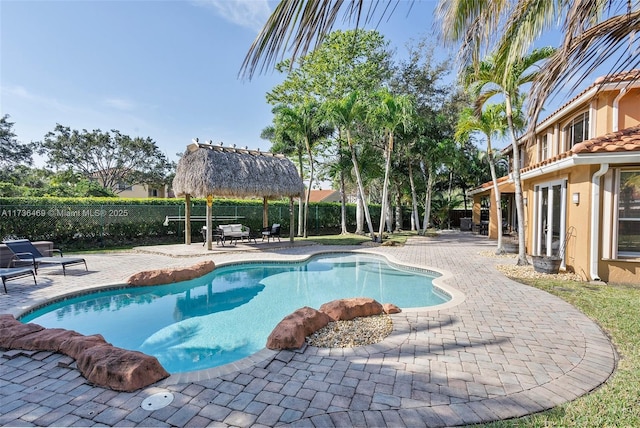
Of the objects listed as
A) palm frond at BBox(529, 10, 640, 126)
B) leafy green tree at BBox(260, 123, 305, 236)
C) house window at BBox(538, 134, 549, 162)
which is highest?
leafy green tree at BBox(260, 123, 305, 236)

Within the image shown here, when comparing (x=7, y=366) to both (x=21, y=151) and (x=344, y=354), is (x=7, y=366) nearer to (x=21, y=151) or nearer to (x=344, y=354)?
(x=344, y=354)

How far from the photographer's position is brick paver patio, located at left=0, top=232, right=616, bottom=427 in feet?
9.71

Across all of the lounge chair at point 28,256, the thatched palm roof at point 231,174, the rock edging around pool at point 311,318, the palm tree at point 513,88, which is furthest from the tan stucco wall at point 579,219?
the lounge chair at point 28,256

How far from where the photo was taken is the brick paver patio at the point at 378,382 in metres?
2.96

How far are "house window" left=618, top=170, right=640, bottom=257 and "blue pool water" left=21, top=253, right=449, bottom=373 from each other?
482cm

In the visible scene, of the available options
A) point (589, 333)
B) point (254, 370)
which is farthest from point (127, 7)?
point (589, 333)

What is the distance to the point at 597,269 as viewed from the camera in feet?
26.7

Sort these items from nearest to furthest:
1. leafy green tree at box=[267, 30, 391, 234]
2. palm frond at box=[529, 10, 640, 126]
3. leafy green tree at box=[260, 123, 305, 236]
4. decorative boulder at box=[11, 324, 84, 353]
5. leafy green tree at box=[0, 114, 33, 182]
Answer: palm frond at box=[529, 10, 640, 126] → decorative boulder at box=[11, 324, 84, 353] → leafy green tree at box=[260, 123, 305, 236] → leafy green tree at box=[267, 30, 391, 234] → leafy green tree at box=[0, 114, 33, 182]

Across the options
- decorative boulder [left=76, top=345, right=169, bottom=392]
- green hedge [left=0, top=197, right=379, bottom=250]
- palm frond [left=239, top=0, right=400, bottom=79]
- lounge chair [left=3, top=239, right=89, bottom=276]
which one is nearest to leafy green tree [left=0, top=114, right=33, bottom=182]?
green hedge [left=0, top=197, right=379, bottom=250]

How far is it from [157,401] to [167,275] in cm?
636

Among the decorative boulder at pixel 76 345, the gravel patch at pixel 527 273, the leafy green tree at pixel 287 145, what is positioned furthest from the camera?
the leafy green tree at pixel 287 145

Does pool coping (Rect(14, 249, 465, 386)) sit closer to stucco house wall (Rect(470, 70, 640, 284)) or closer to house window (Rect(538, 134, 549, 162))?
stucco house wall (Rect(470, 70, 640, 284))

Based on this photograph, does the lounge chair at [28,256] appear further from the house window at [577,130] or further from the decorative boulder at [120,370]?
the house window at [577,130]

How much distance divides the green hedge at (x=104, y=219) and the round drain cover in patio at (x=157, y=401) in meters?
14.2
